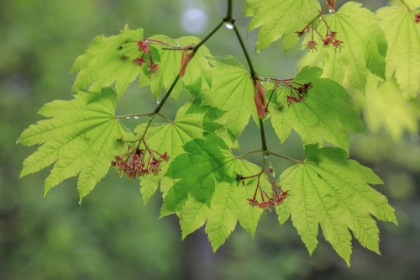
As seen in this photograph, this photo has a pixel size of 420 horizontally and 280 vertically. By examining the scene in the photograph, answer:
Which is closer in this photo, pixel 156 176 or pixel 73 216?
pixel 156 176

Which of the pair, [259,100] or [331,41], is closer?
[259,100]

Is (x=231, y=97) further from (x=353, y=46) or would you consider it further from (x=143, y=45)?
(x=353, y=46)

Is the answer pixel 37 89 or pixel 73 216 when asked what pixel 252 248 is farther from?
pixel 37 89

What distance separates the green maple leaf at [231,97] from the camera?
1163mm

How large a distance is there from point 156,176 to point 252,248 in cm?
787

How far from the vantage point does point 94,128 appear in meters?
1.23

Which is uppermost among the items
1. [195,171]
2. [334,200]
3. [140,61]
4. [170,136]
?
[140,61]

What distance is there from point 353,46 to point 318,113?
0.27 m

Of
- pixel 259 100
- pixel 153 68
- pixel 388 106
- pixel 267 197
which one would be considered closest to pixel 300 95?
pixel 259 100

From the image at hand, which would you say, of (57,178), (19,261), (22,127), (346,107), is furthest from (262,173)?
(19,261)

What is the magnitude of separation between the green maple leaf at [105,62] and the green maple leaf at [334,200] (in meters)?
0.59

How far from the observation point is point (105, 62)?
125 centimetres

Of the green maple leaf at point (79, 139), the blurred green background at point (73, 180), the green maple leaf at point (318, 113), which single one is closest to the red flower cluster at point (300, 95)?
the green maple leaf at point (318, 113)

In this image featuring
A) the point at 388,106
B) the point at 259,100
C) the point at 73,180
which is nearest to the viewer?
the point at 259,100
